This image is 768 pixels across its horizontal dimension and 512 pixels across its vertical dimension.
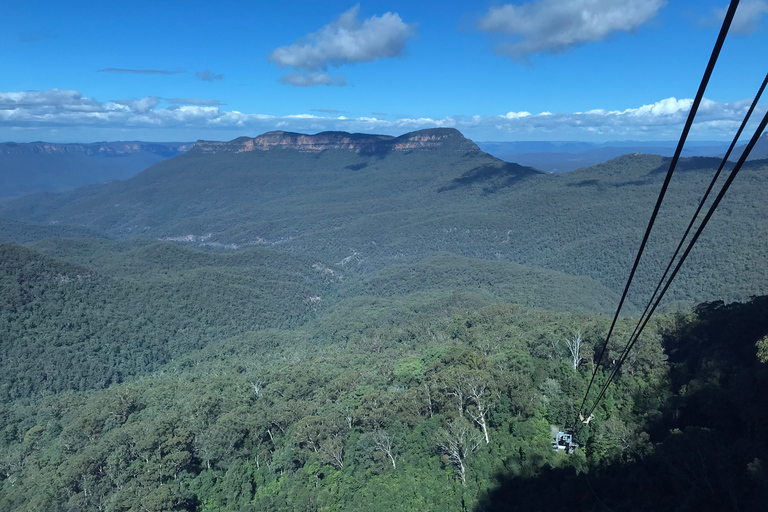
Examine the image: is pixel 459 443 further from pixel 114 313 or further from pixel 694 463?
pixel 114 313

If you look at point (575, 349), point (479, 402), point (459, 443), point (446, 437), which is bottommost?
point (459, 443)

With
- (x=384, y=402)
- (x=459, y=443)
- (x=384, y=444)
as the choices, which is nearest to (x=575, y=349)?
(x=459, y=443)

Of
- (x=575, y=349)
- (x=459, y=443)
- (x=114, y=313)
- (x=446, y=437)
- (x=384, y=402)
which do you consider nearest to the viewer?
(x=459, y=443)

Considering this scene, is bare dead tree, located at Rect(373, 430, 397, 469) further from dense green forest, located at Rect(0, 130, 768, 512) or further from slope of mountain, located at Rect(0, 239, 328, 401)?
slope of mountain, located at Rect(0, 239, 328, 401)

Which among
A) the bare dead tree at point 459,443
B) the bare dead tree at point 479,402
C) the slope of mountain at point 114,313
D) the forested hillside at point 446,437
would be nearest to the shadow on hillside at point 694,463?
the forested hillside at point 446,437

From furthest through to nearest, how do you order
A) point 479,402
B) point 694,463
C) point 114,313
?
point 114,313
point 479,402
point 694,463

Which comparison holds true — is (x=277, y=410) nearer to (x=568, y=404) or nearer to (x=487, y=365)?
(x=487, y=365)

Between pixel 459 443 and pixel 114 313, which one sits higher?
pixel 459 443

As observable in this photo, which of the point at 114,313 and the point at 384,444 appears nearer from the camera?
the point at 384,444

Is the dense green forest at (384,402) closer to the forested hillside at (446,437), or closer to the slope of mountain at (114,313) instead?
the forested hillside at (446,437)

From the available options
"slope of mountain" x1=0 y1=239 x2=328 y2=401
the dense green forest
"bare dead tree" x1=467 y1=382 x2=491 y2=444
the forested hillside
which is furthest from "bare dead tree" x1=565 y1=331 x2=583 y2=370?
"slope of mountain" x1=0 y1=239 x2=328 y2=401
